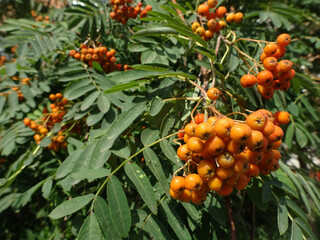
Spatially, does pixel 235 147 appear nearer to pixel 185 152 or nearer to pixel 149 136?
pixel 185 152

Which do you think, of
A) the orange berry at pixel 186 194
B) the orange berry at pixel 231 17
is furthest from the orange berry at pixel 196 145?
the orange berry at pixel 231 17

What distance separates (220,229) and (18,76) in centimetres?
246

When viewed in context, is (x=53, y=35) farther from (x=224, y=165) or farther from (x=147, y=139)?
(x=224, y=165)

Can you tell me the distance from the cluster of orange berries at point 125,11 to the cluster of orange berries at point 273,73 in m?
1.34

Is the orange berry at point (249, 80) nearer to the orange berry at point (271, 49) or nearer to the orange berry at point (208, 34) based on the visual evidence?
→ the orange berry at point (271, 49)

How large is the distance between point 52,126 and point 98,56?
818 millimetres

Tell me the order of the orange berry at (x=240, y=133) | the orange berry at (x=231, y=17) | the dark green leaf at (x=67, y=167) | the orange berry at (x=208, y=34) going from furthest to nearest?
the orange berry at (x=231, y=17)
the orange berry at (x=208, y=34)
the dark green leaf at (x=67, y=167)
the orange berry at (x=240, y=133)

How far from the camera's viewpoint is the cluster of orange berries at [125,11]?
213cm

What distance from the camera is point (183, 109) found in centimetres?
139

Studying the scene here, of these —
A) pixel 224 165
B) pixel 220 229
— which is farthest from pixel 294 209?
pixel 224 165

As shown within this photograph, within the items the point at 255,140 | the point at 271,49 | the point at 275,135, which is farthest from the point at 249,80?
the point at 255,140

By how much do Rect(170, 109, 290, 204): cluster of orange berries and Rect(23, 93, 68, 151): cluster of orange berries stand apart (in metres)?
1.31

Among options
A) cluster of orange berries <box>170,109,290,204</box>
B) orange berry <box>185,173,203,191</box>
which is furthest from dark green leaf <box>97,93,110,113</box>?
orange berry <box>185,173,203,191</box>

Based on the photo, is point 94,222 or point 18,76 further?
point 18,76
